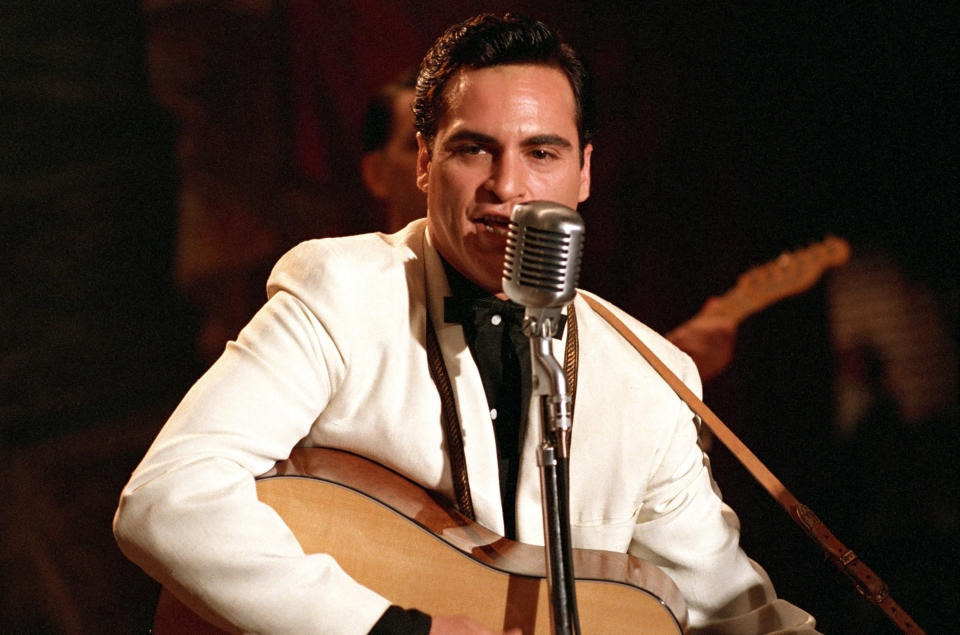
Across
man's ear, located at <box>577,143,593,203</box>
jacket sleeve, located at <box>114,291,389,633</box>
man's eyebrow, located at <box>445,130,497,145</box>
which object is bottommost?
jacket sleeve, located at <box>114,291,389,633</box>

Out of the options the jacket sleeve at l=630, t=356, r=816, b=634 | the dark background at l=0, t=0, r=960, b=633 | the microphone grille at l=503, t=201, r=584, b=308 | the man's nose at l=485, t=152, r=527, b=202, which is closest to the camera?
the microphone grille at l=503, t=201, r=584, b=308

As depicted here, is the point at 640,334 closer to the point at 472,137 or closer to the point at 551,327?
the point at 472,137

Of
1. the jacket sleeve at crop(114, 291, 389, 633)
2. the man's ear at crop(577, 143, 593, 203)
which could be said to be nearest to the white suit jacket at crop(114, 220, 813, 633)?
the jacket sleeve at crop(114, 291, 389, 633)

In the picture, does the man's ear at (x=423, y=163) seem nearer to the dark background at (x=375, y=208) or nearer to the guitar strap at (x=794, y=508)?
the guitar strap at (x=794, y=508)

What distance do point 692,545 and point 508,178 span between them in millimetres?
845

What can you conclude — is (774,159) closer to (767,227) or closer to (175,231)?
(767,227)

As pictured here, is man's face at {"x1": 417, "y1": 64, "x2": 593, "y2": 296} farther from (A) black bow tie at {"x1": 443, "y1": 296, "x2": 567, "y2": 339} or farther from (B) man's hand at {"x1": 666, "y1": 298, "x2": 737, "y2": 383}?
(B) man's hand at {"x1": 666, "y1": 298, "x2": 737, "y2": 383}

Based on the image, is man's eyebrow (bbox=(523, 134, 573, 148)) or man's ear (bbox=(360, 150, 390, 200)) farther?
man's ear (bbox=(360, 150, 390, 200))

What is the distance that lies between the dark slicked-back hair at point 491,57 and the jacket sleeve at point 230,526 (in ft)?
2.12

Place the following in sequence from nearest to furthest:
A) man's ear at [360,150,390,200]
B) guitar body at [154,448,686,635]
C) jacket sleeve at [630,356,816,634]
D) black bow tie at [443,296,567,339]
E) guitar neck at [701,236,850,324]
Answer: guitar body at [154,448,686,635] < black bow tie at [443,296,567,339] < jacket sleeve at [630,356,816,634] < man's ear at [360,150,390,200] < guitar neck at [701,236,850,324]

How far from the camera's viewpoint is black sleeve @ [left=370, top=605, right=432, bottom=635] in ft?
4.49

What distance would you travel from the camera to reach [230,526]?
4.33ft

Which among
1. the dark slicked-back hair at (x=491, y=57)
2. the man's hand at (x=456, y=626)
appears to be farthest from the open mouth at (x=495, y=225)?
the man's hand at (x=456, y=626)

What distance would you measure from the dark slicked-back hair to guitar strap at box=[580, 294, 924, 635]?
0.44m
